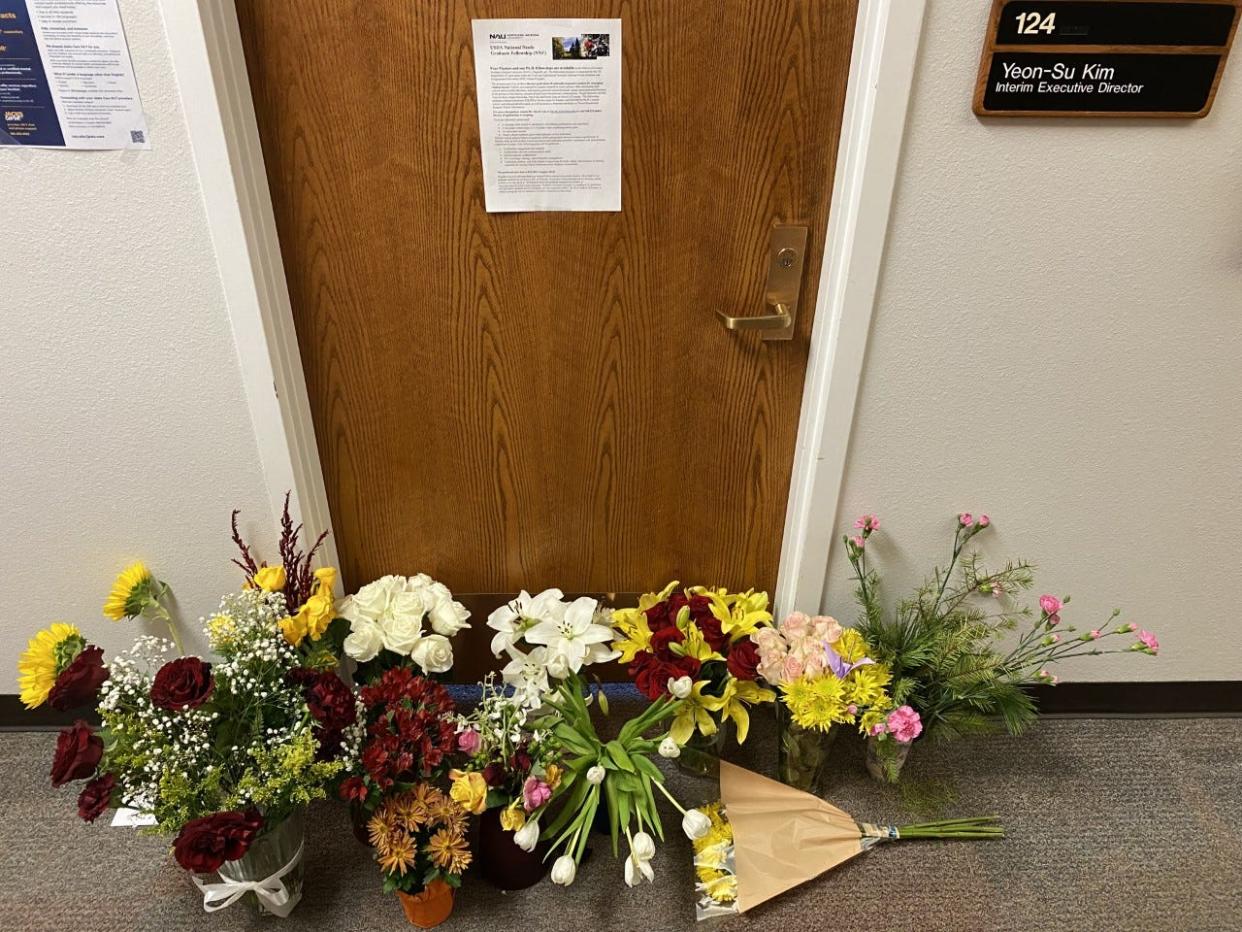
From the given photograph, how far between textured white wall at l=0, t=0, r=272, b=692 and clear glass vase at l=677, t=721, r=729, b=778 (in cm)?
93

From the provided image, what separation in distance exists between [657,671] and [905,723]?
17.7 inches

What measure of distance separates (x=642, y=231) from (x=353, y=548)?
2.87 ft

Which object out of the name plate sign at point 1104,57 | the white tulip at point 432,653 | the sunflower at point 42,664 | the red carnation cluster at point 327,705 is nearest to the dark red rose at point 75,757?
the sunflower at point 42,664

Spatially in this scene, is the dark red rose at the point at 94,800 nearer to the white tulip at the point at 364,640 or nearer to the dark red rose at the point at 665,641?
Answer: the white tulip at the point at 364,640

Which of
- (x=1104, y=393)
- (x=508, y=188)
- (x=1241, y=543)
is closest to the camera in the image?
(x=508, y=188)

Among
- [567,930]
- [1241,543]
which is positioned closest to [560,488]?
[567,930]

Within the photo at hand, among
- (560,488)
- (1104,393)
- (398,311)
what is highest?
(398,311)

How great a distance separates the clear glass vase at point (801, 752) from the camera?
1.42 m

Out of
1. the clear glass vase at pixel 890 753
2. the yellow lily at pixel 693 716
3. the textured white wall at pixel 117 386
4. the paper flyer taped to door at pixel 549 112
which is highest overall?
the paper flyer taped to door at pixel 549 112

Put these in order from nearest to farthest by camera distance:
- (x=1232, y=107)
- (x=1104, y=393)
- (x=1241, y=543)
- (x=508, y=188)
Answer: (x=1232, y=107), (x=508, y=188), (x=1104, y=393), (x=1241, y=543)

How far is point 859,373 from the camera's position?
1312 mm

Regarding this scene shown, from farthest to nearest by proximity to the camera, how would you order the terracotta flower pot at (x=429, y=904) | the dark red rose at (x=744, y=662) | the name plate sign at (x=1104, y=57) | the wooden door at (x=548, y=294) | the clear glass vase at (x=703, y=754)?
1. the clear glass vase at (x=703, y=754)
2. the dark red rose at (x=744, y=662)
3. the terracotta flower pot at (x=429, y=904)
4. the wooden door at (x=548, y=294)
5. the name plate sign at (x=1104, y=57)

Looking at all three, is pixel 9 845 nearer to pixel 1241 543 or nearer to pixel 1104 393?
pixel 1104 393

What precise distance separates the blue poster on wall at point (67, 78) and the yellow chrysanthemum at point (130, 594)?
30.2 inches
